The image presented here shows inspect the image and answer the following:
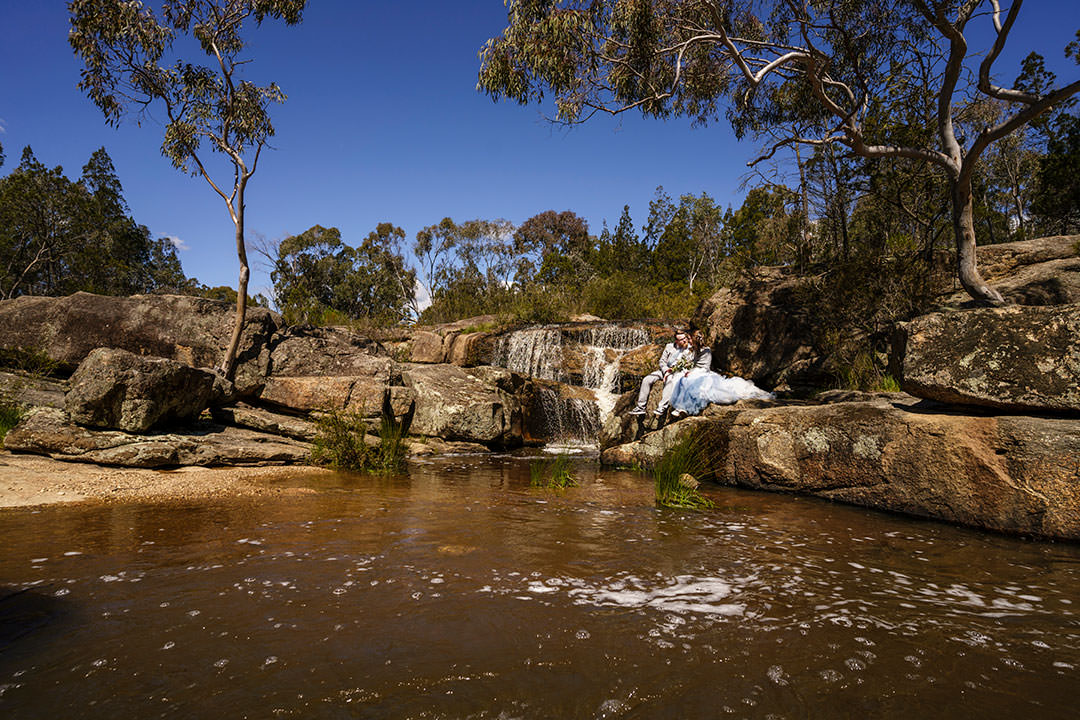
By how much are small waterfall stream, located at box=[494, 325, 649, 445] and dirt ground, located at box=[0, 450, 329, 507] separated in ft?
23.4

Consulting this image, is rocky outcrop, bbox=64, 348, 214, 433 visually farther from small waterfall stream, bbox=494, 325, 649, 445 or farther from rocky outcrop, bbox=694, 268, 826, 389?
rocky outcrop, bbox=694, 268, 826, 389

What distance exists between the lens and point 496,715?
6.23ft

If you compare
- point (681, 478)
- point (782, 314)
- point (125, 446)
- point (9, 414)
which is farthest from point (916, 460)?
point (9, 414)

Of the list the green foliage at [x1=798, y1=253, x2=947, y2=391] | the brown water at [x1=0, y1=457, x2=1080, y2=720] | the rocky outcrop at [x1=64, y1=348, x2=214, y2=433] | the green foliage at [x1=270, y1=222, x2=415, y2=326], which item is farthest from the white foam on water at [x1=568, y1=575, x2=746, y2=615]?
the green foliage at [x1=270, y1=222, x2=415, y2=326]

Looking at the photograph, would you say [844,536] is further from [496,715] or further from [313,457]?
[313,457]

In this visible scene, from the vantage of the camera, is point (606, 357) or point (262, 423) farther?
point (606, 357)

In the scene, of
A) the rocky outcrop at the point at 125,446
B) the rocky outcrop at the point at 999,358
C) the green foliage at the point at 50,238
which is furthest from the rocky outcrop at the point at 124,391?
the green foliage at the point at 50,238

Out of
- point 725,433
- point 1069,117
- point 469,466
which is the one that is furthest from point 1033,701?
point 1069,117

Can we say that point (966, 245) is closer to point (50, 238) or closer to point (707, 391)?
point (707, 391)

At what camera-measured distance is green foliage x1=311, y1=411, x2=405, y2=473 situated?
8.02 m

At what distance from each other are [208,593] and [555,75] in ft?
34.6

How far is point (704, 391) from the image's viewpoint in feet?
32.0

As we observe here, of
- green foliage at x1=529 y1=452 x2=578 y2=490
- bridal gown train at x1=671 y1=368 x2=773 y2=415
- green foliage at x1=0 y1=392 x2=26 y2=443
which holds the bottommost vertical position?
green foliage at x1=529 y1=452 x2=578 y2=490

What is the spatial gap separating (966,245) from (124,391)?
12543mm
